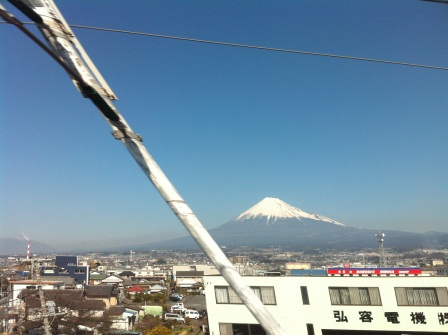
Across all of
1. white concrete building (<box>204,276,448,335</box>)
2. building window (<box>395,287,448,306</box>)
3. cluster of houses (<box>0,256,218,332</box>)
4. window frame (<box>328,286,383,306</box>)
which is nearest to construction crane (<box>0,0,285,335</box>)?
cluster of houses (<box>0,256,218,332</box>)

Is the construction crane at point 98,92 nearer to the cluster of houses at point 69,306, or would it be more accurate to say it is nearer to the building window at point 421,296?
the cluster of houses at point 69,306

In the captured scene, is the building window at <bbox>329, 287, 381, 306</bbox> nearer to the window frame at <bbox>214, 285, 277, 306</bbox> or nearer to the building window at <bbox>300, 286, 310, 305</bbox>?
the building window at <bbox>300, 286, 310, 305</bbox>

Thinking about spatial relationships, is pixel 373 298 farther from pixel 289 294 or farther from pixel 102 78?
pixel 102 78

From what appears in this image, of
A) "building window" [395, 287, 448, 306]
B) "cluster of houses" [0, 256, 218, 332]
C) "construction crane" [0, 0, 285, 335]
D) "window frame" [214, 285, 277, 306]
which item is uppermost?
"construction crane" [0, 0, 285, 335]

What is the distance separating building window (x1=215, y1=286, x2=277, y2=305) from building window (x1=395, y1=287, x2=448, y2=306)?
4.23 meters

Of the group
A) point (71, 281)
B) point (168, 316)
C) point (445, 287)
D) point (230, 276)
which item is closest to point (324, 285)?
point (445, 287)

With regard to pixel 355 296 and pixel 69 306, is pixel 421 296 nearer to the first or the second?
pixel 355 296

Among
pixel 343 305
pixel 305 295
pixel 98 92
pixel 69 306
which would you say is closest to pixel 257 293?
pixel 305 295

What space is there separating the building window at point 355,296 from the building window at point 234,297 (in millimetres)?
2104

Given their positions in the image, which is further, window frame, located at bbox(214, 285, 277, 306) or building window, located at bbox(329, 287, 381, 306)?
window frame, located at bbox(214, 285, 277, 306)

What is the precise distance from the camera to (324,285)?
11180 mm

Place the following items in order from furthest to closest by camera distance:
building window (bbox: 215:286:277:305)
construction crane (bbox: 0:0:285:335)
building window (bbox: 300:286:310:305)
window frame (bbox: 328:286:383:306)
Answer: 1. building window (bbox: 215:286:277:305)
2. building window (bbox: 300:286:310:305)
3. window frame (bbox: 328:286:383:306)
4. construction crane (bbox: 0:0:285:335)

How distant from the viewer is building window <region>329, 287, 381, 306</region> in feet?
35.5

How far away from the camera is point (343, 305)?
10984 millimetres
